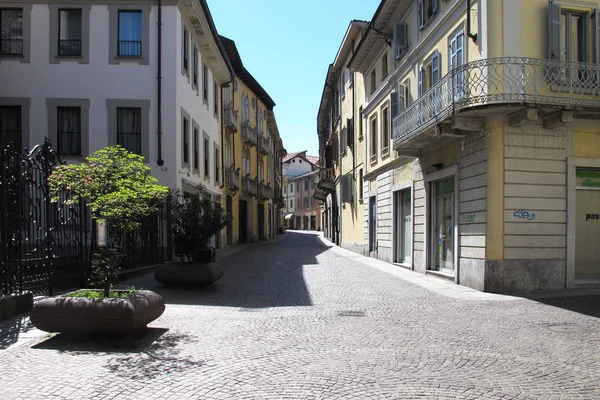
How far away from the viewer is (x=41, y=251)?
8.59 m

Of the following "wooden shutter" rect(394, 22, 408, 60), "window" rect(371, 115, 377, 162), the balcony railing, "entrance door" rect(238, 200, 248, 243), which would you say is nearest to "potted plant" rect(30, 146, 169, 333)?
the balcony railing

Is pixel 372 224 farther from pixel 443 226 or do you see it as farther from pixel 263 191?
pixel 263 191

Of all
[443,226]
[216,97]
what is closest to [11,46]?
[216,97]

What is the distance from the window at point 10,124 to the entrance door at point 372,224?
1407 centimetres

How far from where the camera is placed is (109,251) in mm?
6867

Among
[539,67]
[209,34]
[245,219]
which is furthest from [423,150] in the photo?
[245,219]

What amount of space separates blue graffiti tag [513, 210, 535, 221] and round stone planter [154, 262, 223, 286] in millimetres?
6860

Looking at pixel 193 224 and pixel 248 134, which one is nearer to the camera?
pixel 193 224

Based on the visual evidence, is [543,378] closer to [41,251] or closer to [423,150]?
[41,251]

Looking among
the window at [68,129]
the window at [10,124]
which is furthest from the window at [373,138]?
the window at [10,124]

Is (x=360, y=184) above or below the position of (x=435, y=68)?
below

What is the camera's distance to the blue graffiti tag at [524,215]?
11.0 meters

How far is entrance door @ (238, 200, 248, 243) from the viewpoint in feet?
114

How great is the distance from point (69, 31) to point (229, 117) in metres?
12.0
